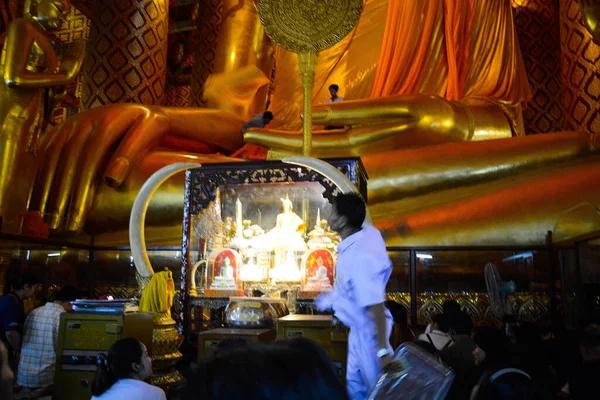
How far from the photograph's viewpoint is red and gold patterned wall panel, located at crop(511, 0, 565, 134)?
7.29 meters

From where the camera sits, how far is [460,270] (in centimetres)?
400

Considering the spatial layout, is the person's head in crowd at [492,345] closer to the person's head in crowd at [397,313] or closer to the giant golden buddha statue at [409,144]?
the person's head in crowd at [397,313]

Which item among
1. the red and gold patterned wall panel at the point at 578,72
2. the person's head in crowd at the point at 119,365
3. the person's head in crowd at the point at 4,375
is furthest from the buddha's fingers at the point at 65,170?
the red and gold patterned wall panel at the point at 578,72

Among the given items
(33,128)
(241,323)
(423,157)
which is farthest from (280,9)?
(33,128)

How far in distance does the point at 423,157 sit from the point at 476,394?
3.18 m

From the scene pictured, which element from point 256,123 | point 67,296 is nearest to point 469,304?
point 256,123

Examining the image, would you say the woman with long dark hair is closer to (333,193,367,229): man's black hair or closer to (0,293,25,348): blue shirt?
(333,193,367,229): man's black hair

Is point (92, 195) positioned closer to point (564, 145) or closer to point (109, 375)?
point (109, 375)

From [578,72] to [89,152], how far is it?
526 cm

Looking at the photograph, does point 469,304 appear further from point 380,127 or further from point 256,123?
point 256,123

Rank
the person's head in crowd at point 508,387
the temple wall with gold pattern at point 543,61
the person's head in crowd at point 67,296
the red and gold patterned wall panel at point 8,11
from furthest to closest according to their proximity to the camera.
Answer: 1. the red and gold patterned wall panel at point 8,11
2. the temple wall with gold pattern at point 543,61
3. the person's head in crowd at point 67,296
4. the person's head in crowd at point 508,387

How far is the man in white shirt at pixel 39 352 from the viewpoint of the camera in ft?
8.93

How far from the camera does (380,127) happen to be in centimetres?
474

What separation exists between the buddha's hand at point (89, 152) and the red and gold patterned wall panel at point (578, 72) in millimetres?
4395
